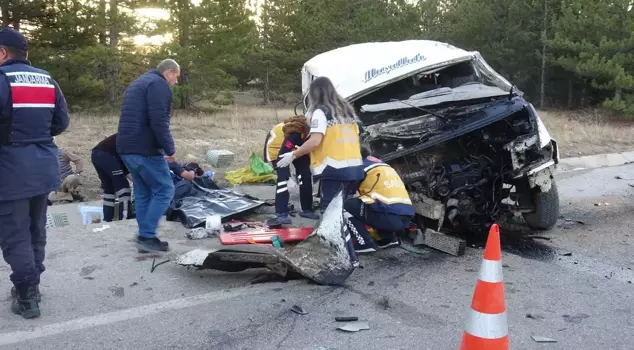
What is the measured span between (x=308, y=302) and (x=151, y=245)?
179 cm

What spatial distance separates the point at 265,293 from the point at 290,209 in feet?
8.95

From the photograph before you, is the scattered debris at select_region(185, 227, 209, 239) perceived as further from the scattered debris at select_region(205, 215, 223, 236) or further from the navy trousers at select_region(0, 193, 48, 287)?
the navy trousers at select_region(0, 193, 48, 287)

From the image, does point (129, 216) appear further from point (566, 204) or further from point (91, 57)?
Answer: point (91, 57)

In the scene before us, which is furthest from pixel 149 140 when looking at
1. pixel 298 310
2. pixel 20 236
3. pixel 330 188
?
pixel 298 310

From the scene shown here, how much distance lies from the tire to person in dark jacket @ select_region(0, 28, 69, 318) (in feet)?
16.4

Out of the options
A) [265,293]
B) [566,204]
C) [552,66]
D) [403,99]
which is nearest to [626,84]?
[552,66]

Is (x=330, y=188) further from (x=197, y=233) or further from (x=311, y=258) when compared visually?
(x=197, y=233)

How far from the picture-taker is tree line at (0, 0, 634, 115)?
62.2ft

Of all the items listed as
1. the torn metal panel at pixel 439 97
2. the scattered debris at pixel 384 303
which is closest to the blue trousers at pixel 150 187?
the scattered debris at pixel 384 303

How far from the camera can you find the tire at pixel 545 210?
6.52 metres

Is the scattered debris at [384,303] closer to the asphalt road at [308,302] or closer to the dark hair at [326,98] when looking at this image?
the asphalt road at [308,302]

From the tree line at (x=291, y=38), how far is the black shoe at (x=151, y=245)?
14.4 metres

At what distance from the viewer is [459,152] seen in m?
6.43

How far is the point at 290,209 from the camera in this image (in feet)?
22.8
